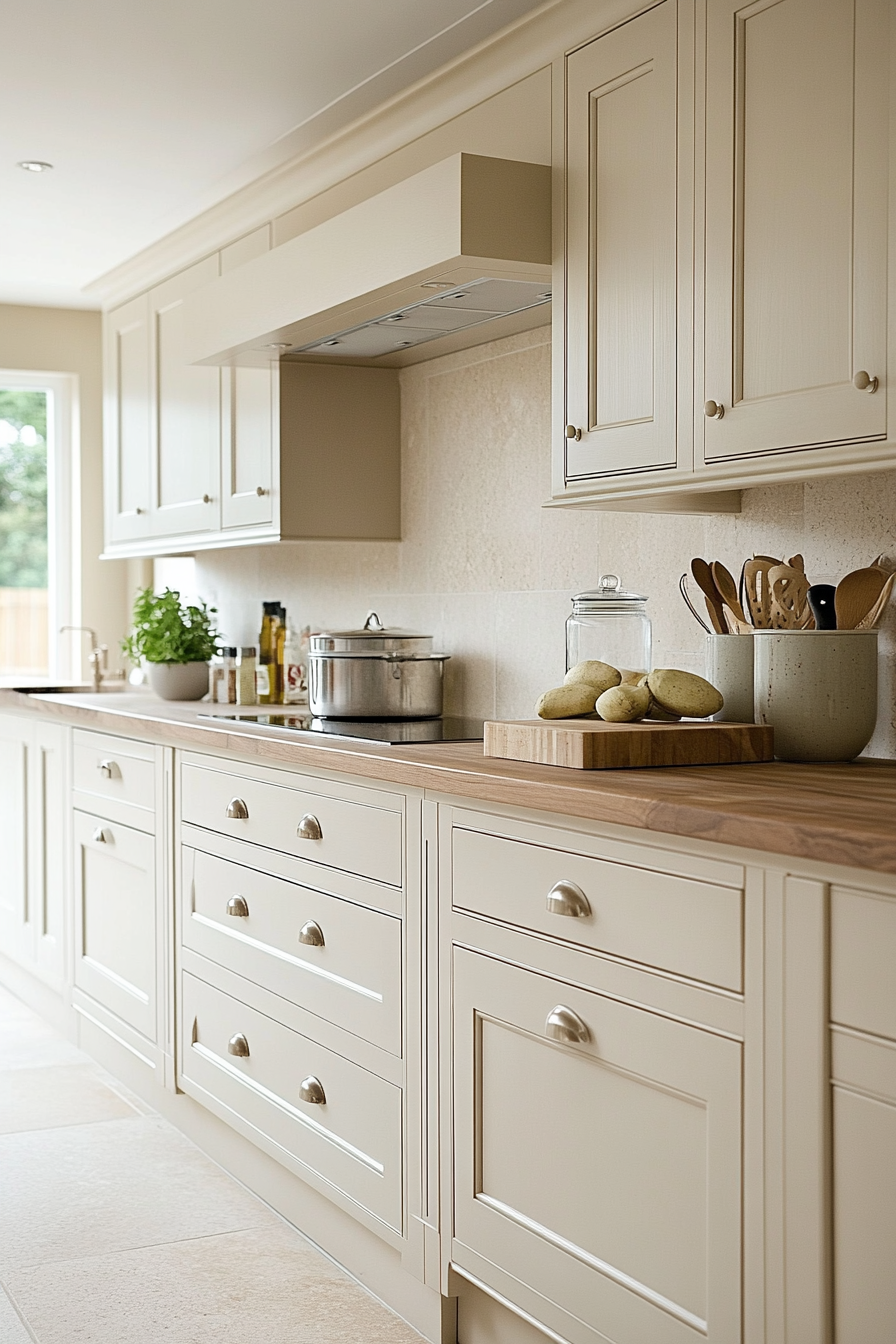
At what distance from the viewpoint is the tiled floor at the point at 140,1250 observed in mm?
2264

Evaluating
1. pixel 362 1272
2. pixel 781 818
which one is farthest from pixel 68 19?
pixel 362 1272

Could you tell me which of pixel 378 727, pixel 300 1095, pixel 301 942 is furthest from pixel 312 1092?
pixel 378 727

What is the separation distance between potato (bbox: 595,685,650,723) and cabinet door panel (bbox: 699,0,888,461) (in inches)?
15.0

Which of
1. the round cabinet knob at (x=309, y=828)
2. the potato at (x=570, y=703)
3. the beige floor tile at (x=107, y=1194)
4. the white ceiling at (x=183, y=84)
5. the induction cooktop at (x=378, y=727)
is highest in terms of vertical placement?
the white ceiling at (x=183, y=84)

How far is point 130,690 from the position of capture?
4.93m

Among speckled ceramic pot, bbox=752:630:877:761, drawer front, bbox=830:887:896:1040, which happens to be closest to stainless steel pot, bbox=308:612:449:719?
speckled ceramic pot, bbox=752:630:877:761

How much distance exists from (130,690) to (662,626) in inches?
106

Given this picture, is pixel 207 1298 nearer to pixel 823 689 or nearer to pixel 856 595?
pixel 823 689

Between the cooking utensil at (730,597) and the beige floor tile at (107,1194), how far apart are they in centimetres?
145

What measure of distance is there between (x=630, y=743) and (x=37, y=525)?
4.18 m

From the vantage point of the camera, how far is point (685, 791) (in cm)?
171

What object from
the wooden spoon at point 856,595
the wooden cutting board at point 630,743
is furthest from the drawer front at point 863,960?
the wooden spoon at point 856,595

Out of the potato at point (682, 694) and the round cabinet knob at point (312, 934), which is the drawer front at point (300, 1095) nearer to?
the round cabinet knob at point (312, 934)

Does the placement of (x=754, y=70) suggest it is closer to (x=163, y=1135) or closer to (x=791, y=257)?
(x=791, y=257)
